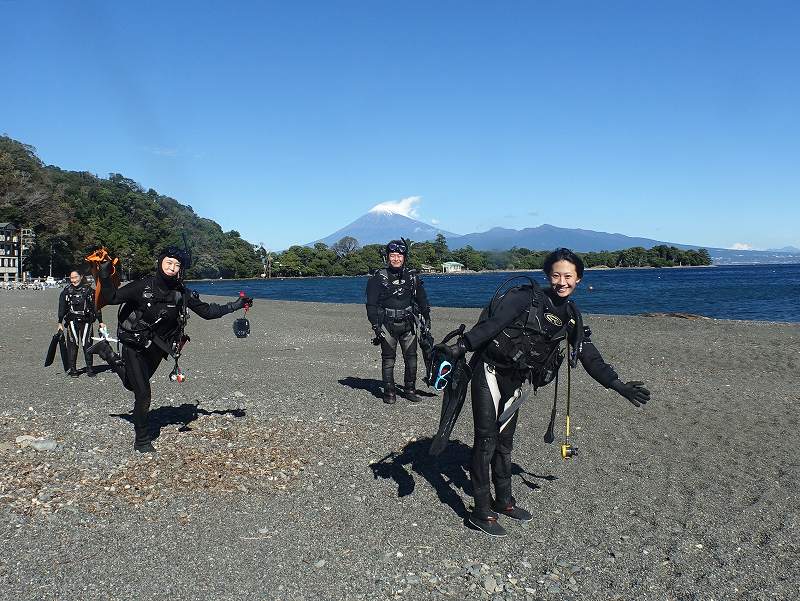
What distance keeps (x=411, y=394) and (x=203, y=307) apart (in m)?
4.27

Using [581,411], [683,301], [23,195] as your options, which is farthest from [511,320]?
[23,195]

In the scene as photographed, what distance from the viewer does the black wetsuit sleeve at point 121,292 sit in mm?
7266

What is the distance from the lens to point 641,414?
34.7 ft

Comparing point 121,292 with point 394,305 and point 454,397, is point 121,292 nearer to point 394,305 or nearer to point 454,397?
point 454,397

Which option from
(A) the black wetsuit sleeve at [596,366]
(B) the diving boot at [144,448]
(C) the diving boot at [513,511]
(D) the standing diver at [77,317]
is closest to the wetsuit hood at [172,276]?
(B) the diving boot at [144,448]

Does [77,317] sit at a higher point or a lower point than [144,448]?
higher

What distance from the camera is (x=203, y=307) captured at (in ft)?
26.8

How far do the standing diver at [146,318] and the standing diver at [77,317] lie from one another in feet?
19.8

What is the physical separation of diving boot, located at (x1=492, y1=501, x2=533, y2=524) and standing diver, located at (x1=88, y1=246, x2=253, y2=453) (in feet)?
13.8

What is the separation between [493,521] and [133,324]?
4.65 m

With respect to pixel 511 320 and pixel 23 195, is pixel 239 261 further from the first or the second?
pixel 511 320

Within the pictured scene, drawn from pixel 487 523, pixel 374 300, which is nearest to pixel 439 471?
pixel 487 523

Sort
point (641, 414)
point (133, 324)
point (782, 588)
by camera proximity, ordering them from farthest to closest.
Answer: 1. point (641, 414)
2. point (133, 324)
3. point (782, 588)

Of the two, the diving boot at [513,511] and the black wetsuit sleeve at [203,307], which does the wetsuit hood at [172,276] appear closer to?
the black wetsuit sleeve at [203,307]
